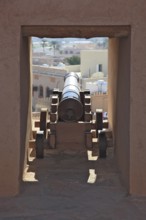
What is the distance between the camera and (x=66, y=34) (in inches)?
239

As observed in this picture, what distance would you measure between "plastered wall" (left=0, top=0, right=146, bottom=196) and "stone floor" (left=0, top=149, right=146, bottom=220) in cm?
26

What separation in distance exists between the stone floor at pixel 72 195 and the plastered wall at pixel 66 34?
0.85 feet

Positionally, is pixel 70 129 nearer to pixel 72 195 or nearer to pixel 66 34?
pixel 72 195

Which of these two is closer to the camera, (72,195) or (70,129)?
(72,195)

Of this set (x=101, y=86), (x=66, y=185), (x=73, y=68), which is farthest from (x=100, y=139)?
(x=73, y=68)

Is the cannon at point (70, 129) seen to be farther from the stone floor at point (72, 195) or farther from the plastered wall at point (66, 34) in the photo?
the plastered wall at point (66, 34)

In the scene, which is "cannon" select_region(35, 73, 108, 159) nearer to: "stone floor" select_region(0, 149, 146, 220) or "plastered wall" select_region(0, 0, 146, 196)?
"stone floor" select_region(0, 149, 146, 220)

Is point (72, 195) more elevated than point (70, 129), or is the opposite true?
point (70, 129)

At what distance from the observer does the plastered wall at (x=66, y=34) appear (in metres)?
5.69

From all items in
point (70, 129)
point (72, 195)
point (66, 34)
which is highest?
point (66, 34)

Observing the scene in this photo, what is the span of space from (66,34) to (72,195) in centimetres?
185

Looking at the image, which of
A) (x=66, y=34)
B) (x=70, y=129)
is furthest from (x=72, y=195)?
(x=70, y=129)

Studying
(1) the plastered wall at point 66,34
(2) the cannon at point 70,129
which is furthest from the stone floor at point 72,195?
(2) the cannon at point 70,129

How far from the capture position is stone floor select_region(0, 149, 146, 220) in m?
5.52
